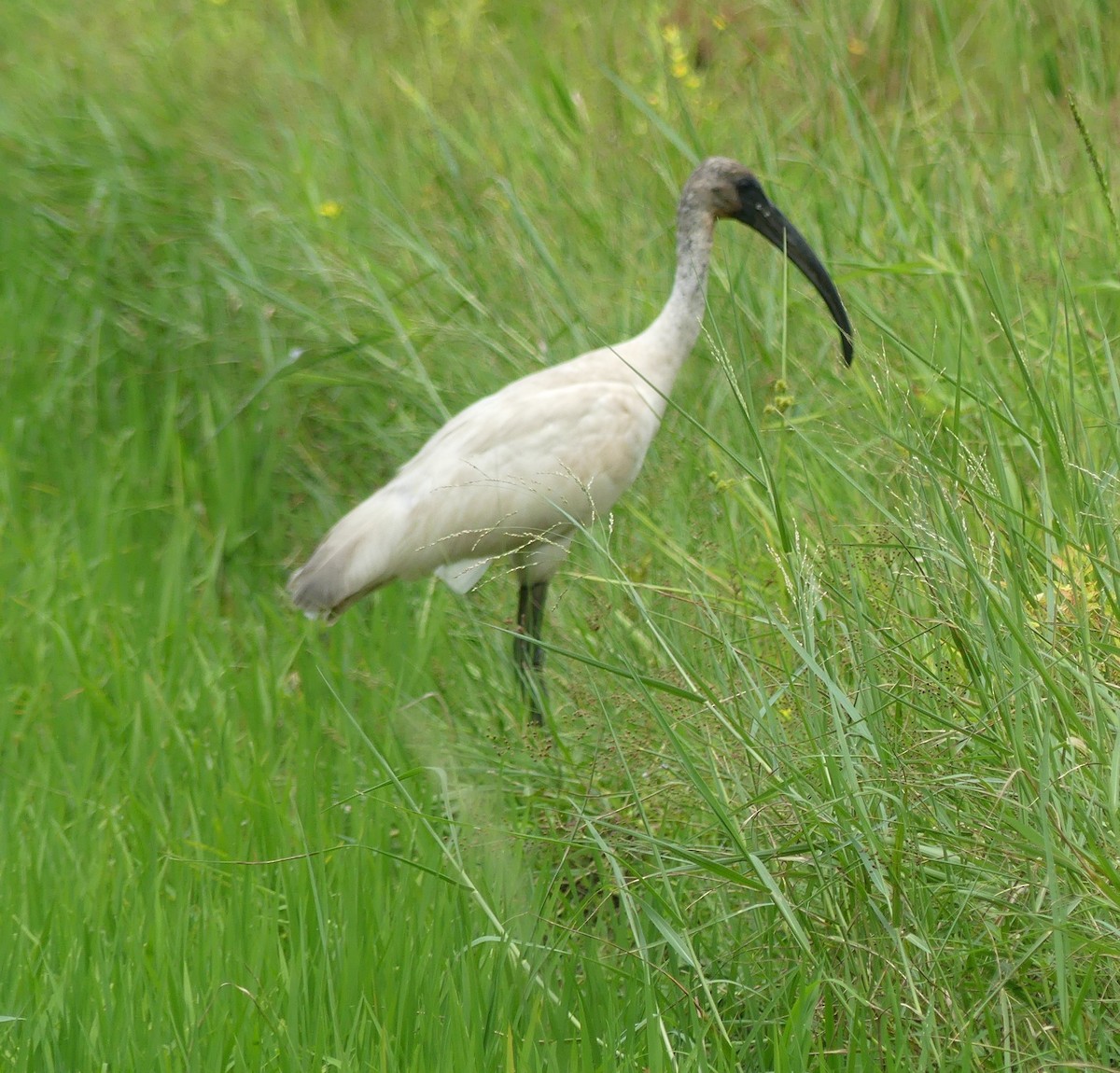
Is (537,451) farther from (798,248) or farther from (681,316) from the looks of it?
(798,248)

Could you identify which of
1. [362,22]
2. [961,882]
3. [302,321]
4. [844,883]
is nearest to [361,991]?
[844,883]

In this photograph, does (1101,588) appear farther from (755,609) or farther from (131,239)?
(131,239)

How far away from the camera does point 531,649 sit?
357 cm

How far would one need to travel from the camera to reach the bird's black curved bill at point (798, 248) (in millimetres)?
4270

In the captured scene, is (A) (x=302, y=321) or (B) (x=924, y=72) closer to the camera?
(A) (x=302, y=321)

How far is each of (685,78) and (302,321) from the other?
2046 mm

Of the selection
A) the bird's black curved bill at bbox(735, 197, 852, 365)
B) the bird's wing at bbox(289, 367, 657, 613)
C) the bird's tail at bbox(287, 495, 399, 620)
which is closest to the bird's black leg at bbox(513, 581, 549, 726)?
the bird's wing at bbox(289, 367, 657, 613)

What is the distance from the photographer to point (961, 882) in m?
2.20

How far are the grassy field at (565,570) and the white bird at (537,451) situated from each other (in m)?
0.13

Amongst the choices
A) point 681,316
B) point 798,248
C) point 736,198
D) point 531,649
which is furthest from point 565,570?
point 736,198

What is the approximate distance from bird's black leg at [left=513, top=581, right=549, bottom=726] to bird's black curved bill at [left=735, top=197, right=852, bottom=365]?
998mm

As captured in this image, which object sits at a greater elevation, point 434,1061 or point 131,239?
Result: point 131,239

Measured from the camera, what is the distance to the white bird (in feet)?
14.1

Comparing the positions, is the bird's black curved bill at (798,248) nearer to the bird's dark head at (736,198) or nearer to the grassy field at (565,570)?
the bird's dark head at (736,198)
